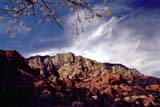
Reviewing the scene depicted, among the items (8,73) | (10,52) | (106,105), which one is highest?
(10,52)

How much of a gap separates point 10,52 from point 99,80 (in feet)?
214

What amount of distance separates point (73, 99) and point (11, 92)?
4066 cm

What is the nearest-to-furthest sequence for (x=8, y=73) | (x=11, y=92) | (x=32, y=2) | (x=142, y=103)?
(x=32, y=2), (x=11, y=92), (x=8, y=73), (x=142, y=103)

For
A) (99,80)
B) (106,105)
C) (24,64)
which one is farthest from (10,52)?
(99,80)

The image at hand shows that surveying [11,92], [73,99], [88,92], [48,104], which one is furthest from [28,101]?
[88,92]

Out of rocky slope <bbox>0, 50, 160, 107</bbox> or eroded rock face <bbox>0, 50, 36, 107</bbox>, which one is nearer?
eroded rock face <bbox>0, 50, 36, 107</bbox>

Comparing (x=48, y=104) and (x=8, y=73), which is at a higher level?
(x=8, y=73)

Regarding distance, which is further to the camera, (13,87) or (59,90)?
(59,90)

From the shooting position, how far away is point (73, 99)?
134625 millimetres

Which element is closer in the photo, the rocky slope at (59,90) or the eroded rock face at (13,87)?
the eroded rock face at (13,87)

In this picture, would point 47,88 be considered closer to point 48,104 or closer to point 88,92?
point 48,104

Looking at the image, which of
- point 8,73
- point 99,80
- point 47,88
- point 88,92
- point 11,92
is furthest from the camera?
point 99,80

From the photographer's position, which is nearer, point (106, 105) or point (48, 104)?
point (48, 104)

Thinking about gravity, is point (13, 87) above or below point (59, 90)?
below
